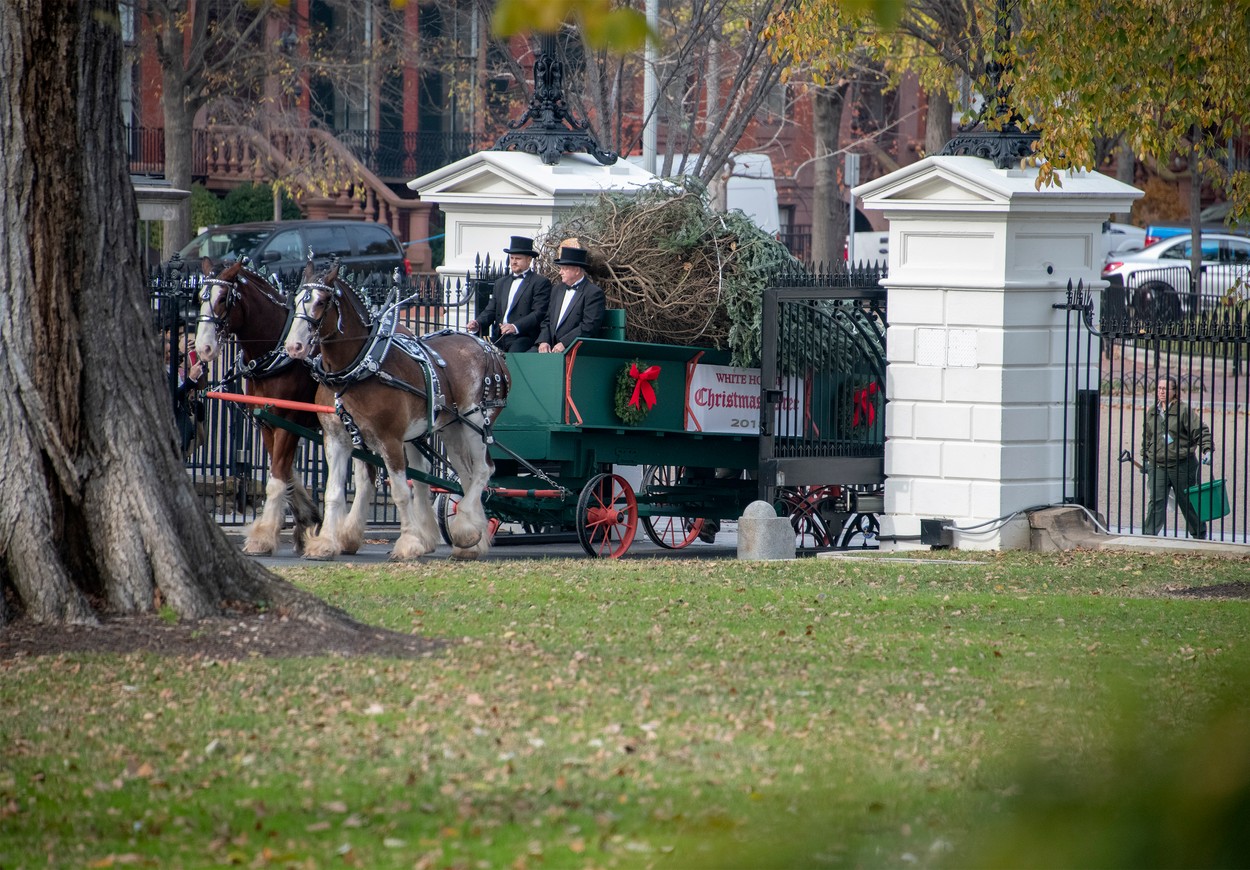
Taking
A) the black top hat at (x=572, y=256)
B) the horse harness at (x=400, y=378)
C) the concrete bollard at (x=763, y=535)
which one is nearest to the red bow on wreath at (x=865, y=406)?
the concrete bollard at (x=763, y=535)

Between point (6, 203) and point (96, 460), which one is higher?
point (6, 203)

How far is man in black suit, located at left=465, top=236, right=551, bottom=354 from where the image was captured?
14.0 meters

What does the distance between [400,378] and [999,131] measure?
5465 millimetres

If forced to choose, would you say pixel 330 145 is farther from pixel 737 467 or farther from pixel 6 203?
pixel 6 203

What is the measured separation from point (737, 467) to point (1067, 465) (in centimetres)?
280

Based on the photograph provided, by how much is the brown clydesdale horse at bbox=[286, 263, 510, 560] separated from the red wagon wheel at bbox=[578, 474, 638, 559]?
0.79 m

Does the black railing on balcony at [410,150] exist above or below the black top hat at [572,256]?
above

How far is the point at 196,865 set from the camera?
4.76 meters

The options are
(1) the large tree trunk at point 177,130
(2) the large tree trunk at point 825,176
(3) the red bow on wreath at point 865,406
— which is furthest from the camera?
(2) the large tree trunk at point 825,176

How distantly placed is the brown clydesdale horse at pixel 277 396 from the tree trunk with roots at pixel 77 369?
4488 millimetres

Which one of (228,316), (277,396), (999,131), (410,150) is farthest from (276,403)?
(410,150)

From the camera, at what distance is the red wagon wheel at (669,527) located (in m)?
15.4

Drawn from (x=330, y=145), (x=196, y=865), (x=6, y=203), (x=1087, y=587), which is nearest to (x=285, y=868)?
(x=196, y=865)

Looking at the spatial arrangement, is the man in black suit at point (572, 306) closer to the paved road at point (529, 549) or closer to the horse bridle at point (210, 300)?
the paved road at point (529, 549)
